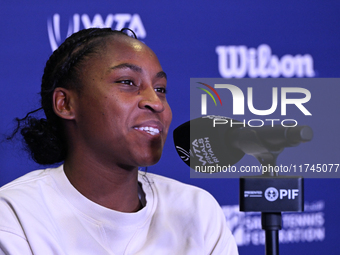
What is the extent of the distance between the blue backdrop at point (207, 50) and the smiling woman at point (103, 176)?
57 cm

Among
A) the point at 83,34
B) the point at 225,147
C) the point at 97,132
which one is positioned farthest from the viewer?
the point at 83,34

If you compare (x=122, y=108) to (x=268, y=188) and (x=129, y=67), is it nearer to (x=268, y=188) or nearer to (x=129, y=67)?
(x=129, y=67)

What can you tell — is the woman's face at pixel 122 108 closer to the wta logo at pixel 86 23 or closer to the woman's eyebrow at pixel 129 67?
the woman's eyebrow at pixel 129 67

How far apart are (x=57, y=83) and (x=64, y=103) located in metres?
0.06

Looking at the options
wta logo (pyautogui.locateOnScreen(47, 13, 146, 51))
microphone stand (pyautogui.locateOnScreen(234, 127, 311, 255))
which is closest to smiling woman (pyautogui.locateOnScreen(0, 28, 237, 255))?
microphone stand (pyautogui.locateOnScreen(234, 127, 311, 255))

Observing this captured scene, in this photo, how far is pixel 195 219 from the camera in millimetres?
1028

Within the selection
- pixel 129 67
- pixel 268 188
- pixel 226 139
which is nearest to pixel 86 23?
pixel 129 67

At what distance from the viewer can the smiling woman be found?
87 centimetres

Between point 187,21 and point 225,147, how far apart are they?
Result: 1097 mm

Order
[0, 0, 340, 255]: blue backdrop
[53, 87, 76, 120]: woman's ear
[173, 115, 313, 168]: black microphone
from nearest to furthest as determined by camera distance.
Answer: [173, 115, 313, 168]: black microphone
[53, 87, 76, 120]: woman's ear
[0, 0, 340, 255]: blue backdrop

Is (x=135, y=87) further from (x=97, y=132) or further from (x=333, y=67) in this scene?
(x=333, y=67)

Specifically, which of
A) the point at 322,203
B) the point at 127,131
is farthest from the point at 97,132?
the point at 322,203

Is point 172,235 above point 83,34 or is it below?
below

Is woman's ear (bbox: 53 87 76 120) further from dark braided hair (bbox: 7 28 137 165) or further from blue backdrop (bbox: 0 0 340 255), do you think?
blue backdrop (bbox: 0 0 340 255)
